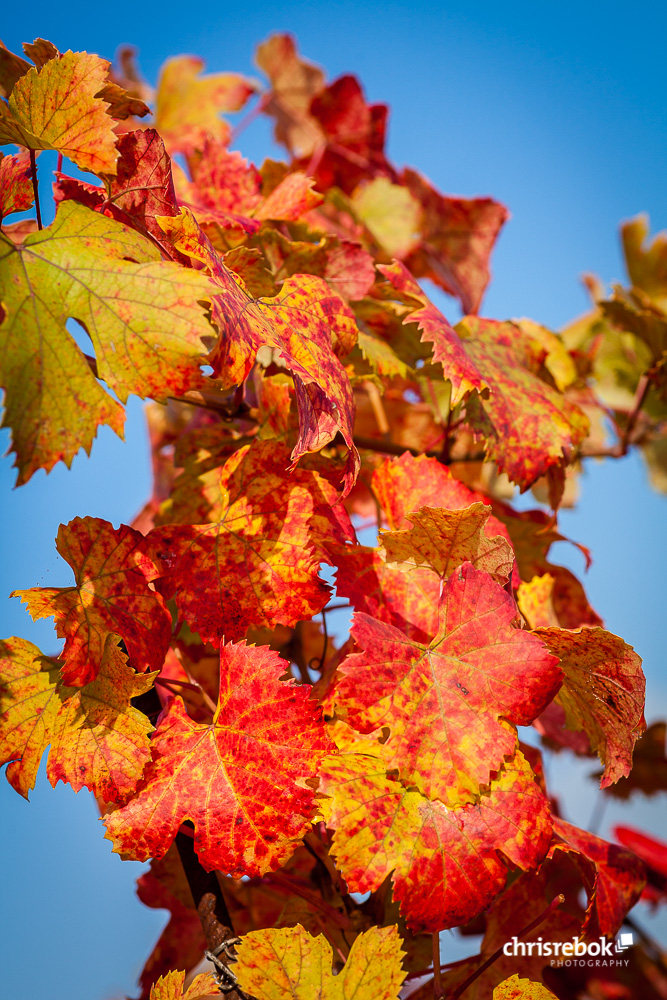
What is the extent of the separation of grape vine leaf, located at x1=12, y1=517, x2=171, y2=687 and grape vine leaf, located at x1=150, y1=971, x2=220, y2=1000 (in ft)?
0.62

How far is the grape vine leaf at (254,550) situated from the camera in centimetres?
49

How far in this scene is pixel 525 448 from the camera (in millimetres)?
599

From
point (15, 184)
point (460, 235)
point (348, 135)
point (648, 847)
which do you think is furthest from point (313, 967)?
Answer: point (648, 847)

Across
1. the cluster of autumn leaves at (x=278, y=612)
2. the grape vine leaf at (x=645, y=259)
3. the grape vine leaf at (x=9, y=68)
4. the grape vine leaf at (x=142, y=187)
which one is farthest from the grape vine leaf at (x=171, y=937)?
the grape vine leaf at (x=645, y=259)

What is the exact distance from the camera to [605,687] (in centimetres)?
48

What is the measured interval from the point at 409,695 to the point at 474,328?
38cm

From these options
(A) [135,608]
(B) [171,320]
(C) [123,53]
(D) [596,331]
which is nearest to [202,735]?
(A) [135,608]

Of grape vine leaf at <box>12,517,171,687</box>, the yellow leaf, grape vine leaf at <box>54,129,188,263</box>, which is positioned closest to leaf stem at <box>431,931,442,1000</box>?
grape vine leaf at <box>12,517,171,687</box>

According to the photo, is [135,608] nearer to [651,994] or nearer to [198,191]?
[198,191]

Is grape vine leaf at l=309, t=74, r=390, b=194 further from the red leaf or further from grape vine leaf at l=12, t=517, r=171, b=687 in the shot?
the red leaf

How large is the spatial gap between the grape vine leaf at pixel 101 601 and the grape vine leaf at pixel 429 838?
144 mm

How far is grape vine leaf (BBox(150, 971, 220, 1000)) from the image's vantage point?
44 centimetres

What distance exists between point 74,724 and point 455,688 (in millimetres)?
245

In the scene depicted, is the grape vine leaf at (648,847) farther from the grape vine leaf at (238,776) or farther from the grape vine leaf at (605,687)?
the grape vine leaf at (238,776)
